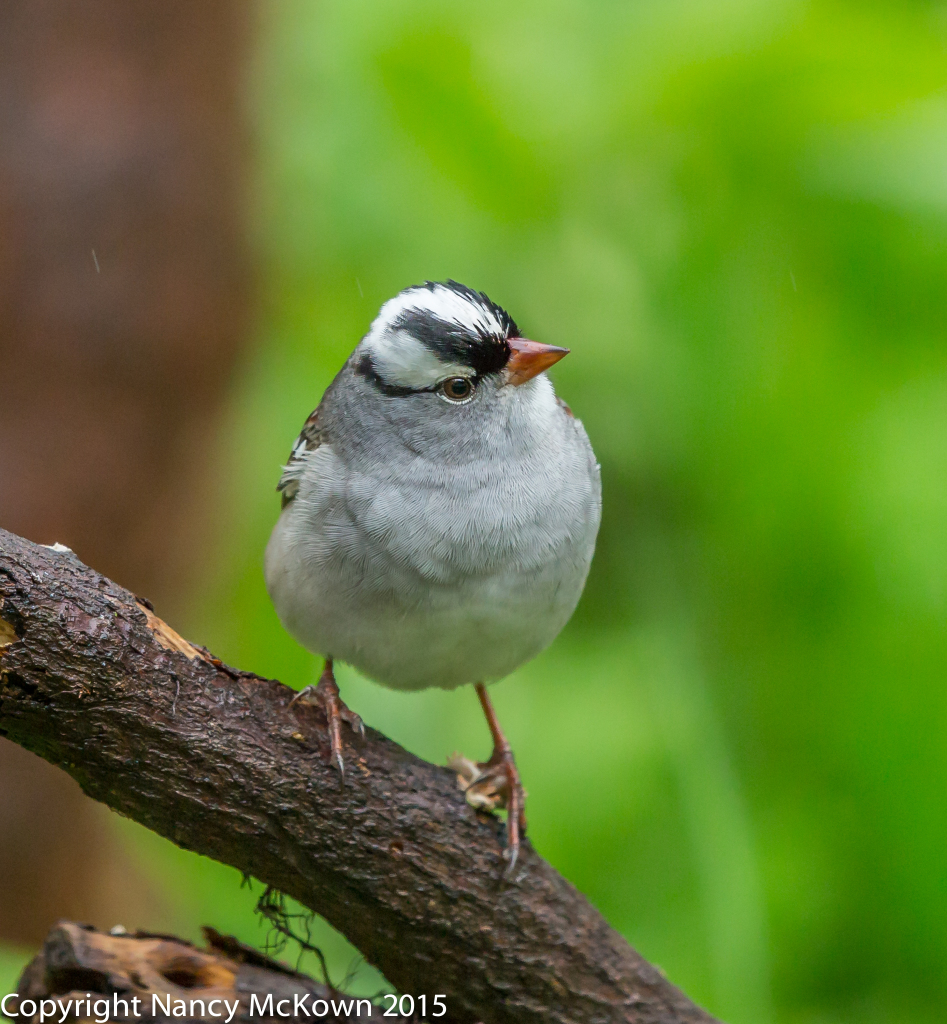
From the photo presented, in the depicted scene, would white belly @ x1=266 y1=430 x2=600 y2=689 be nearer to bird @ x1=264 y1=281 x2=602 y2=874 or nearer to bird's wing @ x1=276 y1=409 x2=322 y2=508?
bird @ x1=264 y1=281 x2=602 y2=874

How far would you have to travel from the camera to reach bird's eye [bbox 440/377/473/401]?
2.69 metres

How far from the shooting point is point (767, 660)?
3.92 metres

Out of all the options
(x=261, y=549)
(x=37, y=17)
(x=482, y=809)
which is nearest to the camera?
(x=482, y=809)

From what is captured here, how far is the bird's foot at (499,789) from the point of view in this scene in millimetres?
2467

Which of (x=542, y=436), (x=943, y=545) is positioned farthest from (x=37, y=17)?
(x=943, y=545)

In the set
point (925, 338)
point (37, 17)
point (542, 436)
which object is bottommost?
point (542, 436)

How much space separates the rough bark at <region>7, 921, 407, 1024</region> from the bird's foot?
455 millimetres

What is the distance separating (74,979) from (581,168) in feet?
10.9

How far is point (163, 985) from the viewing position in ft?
6.88

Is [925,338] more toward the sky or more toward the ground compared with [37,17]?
more toward the ground

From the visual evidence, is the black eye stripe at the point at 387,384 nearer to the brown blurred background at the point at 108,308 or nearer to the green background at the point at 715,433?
the green background at the point at 715,433

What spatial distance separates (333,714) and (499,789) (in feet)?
1.89

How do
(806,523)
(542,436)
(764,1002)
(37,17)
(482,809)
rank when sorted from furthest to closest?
(37,17) → (806,523) → (764,1002) → (542,436) → (482,809)

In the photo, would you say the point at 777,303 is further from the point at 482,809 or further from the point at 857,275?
the point at 482,809
